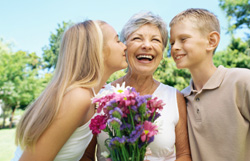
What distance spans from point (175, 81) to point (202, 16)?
710 inches

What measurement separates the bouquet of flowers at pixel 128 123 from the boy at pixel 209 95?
0.90m

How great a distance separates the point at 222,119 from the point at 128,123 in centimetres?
106

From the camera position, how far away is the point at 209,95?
2.11 m

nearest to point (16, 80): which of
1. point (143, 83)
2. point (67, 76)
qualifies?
point (143, 83)

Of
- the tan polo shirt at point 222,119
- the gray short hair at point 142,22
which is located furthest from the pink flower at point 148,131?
the gray short hair at point 142,22

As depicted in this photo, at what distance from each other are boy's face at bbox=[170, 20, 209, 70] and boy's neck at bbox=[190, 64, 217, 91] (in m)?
0.05

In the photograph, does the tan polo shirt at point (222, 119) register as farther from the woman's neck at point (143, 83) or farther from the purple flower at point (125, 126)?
the purple flower at point (125, 126)

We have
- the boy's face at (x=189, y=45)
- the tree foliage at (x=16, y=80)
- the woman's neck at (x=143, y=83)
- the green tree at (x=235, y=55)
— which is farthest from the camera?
the tree foliage at (x=16, y=80)

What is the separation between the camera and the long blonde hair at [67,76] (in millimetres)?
1565

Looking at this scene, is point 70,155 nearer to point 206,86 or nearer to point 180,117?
point 180,117

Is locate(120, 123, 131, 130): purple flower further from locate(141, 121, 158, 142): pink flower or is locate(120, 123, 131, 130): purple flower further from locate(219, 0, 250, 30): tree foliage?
locate(219, 0, 250, 30): tree foliage

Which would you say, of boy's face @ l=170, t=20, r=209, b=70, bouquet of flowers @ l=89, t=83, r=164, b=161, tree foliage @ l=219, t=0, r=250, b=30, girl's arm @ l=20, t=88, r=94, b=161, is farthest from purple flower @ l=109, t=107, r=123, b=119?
tree foliage @ l=219, t=0, r=250, b=30

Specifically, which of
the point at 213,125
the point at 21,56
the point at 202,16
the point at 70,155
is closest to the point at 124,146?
the point at 70,155

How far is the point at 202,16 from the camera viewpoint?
239 centimetres
